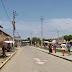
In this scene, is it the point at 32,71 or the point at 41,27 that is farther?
the point at 41,27

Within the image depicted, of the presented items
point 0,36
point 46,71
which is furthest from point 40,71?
point 0,36

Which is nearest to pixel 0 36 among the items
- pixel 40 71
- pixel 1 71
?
pixel 1 71

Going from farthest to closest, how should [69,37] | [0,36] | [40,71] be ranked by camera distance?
1. [69,37]
2. [0,36]
3. [40,71]

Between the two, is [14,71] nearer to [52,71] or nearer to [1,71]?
[1,71]

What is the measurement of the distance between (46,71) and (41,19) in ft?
206

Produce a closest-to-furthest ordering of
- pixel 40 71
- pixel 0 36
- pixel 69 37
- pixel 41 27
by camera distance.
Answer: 1. pixel 40 71
2. pixel 0 36
3. pixel 41 27
4. pixel 69 37

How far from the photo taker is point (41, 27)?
2788 inches

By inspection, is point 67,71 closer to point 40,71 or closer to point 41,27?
point 40,71

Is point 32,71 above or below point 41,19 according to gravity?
below

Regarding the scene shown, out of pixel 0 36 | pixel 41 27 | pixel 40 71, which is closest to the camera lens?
pixel 40 71

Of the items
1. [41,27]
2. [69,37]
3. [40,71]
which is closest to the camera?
[40,71]

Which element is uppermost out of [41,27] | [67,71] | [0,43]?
[41,27]

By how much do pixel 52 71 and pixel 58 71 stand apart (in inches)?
15.5

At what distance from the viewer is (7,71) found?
1048 cm
